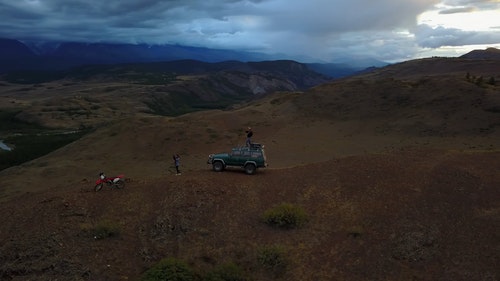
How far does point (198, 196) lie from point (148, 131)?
32.5 m

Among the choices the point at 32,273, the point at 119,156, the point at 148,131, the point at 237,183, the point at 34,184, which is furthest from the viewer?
the point at 148,131

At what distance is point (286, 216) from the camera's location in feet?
63.3

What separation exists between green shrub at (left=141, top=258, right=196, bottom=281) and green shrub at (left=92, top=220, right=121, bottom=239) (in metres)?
2.98

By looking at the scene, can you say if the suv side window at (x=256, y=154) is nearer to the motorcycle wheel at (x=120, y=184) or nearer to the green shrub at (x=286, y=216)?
the green shrub at (x=286, y=216)

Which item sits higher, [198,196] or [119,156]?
[198,196]

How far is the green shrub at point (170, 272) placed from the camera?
16031 mm

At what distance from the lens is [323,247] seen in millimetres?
17656

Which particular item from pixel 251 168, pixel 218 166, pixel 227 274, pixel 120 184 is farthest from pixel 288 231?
pixel 120 184

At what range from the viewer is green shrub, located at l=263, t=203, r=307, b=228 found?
19094 mm

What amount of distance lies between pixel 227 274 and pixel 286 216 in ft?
14.2

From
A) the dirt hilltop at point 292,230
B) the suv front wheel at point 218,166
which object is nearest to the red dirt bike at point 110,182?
the dirt hilltop at point 292,230

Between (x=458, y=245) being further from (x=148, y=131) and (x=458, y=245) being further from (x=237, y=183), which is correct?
(x=148, y=131)

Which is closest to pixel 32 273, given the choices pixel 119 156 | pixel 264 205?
pixel 264 205

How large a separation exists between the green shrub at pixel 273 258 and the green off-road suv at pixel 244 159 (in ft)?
25.7
